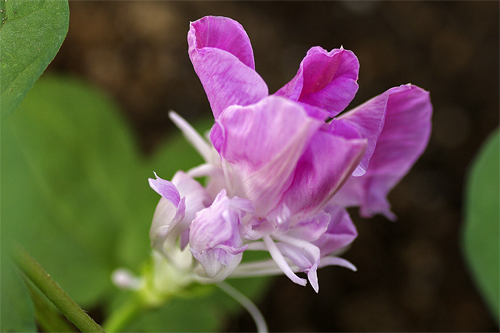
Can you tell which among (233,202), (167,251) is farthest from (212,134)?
(167,251)

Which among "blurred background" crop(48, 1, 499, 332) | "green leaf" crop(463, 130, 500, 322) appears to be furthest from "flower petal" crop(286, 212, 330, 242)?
"blurred background" crop(48, 1, 499, 332)

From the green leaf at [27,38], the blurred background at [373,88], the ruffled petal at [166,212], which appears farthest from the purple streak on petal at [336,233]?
the blurred background at [373,88]

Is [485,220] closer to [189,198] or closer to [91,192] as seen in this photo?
[189,198]

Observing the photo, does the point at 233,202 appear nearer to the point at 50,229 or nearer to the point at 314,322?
the point at 50,229

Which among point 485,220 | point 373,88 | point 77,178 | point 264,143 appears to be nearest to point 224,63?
point 264,143

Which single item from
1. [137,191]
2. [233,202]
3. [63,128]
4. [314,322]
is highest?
[233,202]
